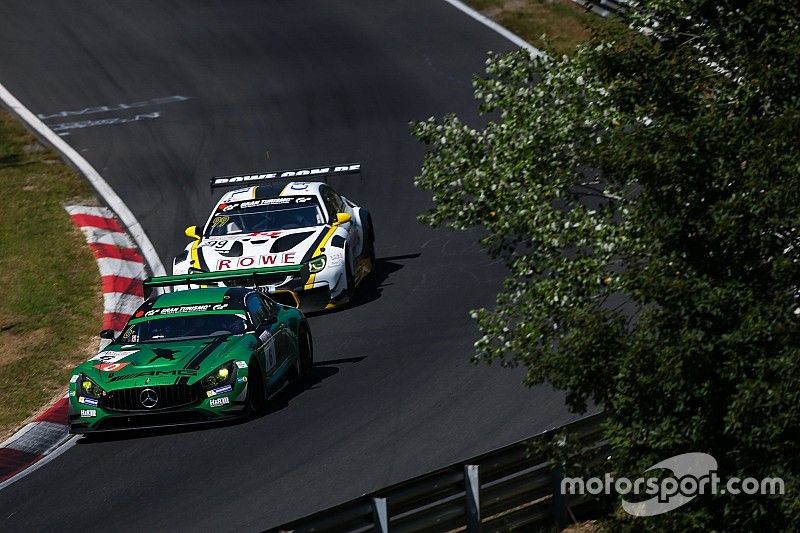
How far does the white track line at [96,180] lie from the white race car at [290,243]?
1624 mm

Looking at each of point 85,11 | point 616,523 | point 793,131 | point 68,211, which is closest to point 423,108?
point 68,211

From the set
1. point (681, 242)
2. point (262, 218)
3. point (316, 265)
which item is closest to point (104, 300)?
point (262, 218)

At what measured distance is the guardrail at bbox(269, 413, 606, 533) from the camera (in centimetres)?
891

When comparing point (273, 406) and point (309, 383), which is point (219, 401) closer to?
point (273, 406)

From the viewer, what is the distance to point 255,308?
14625 mm

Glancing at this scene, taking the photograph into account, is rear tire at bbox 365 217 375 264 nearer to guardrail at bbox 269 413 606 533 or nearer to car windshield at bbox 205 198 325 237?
car windshield at bbox 205 198 325 237

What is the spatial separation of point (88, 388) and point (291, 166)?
35.9 feet

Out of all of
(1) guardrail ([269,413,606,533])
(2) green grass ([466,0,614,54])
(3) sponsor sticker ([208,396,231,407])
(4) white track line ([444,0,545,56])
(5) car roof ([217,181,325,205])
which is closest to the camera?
(1) guardrail ([269,413,606,533])

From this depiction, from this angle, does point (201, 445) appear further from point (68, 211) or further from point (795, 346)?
point (68, 211)

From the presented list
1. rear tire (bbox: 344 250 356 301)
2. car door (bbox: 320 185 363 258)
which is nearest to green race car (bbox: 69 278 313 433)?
rear tire (bbox: 344 250 356 301)

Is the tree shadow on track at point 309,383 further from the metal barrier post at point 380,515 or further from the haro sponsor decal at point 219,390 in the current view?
the metal barrier post at point 380,515

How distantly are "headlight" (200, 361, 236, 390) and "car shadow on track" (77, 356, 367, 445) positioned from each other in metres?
0.61

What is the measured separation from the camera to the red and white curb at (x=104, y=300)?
43.3 ft

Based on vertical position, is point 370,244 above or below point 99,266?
above
